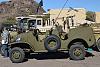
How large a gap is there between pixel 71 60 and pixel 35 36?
2158mm

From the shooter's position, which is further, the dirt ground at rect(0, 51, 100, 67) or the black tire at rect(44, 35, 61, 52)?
the black tire at rect(44, 35, 61, 52)

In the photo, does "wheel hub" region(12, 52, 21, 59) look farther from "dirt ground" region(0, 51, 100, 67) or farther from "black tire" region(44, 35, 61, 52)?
"black tire" region(44, 35, 61, 52)

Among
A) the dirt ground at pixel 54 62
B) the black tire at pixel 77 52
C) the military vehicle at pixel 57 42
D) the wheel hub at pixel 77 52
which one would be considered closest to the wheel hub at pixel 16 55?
the military vehicle at pixel 57 42

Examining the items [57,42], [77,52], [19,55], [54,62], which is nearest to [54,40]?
[57,42]

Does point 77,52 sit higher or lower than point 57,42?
lower

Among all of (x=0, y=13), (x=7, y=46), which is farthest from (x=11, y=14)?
(x=7, y=46)

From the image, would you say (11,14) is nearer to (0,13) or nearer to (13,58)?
(0,13)

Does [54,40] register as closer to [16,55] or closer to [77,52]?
[77,52]

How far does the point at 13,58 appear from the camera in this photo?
15469 millimetres

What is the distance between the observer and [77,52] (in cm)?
1542

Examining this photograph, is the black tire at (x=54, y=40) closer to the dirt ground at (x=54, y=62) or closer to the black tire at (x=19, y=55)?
the dirt ground at (x=54, y=62)

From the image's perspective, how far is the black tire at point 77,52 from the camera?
1534cm

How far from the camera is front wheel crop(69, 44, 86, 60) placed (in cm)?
1535

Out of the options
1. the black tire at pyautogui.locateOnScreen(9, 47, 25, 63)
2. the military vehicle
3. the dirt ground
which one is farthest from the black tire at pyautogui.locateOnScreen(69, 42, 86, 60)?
the black tire at pyautogui.locateOnScreen(9, 47, 25, 63)
